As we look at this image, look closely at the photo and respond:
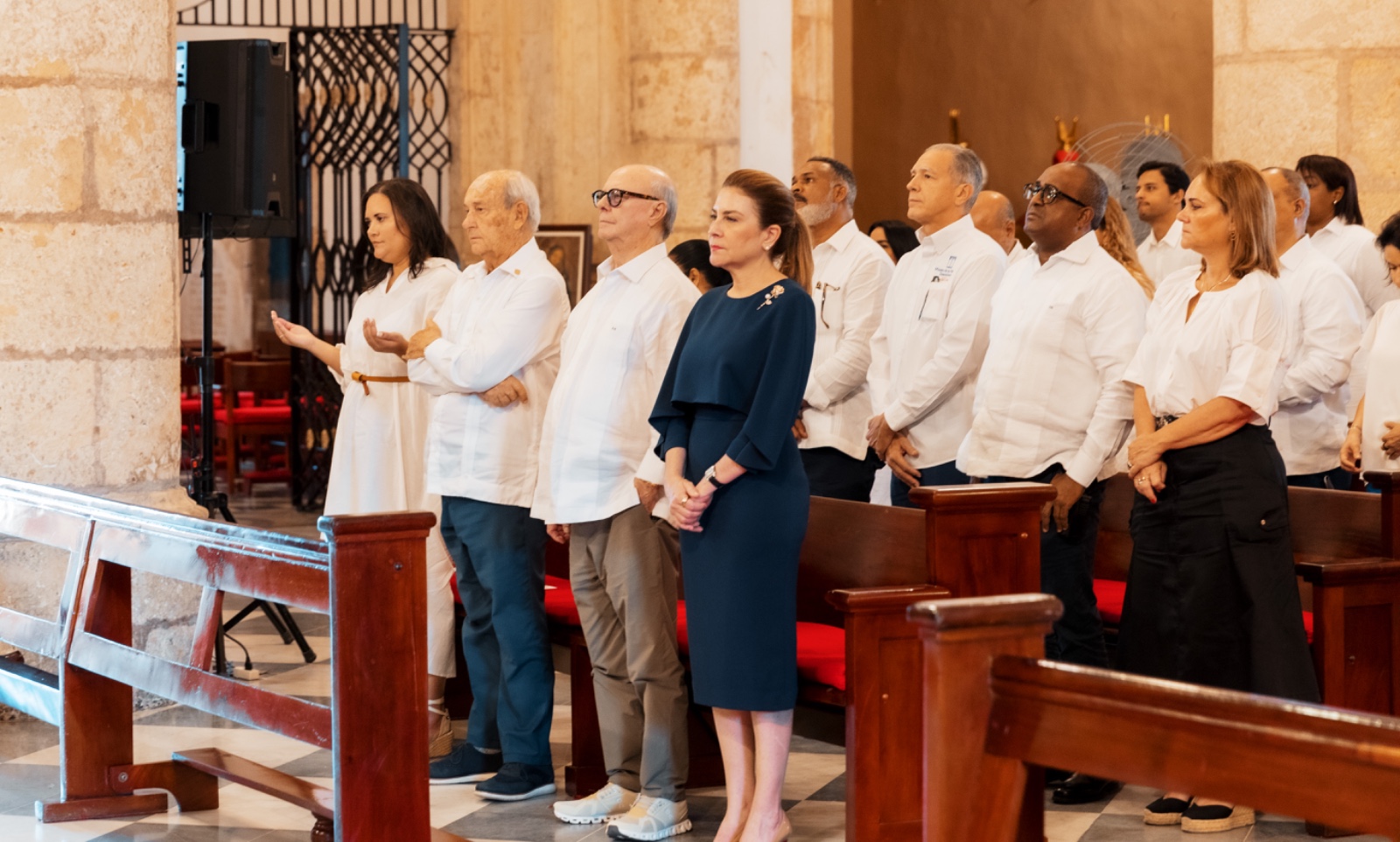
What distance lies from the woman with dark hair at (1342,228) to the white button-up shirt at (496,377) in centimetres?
264

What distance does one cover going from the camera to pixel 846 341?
4.71m

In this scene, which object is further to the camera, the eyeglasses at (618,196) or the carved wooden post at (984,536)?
the eyeglasses at (618,196)

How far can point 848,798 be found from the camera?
3.42 meters

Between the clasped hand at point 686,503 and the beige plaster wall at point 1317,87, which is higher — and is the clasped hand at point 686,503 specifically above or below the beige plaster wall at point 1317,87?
below

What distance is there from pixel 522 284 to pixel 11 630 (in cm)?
161

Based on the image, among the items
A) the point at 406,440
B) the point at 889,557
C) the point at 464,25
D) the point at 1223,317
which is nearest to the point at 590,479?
the point at 889,557

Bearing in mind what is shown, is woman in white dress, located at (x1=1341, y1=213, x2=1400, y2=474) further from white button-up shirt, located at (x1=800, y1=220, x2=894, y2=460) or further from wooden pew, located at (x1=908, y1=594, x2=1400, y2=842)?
wooden pew, located at (x1=908, y1=594, x2=1400, y2=842)

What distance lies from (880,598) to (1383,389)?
6.65ft

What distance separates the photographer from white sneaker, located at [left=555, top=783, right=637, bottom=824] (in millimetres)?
3865

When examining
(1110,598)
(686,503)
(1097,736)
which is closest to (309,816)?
(686,503)

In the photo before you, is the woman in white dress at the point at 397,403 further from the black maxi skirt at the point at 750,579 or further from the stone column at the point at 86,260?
the black maxi skirt at the point at 750,579

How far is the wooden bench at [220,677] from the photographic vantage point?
9.86 ft

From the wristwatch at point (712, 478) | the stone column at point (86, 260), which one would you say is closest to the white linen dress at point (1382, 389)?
the wristwatch at point (712, 478)

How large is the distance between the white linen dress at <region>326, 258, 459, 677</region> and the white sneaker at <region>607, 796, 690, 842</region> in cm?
105
